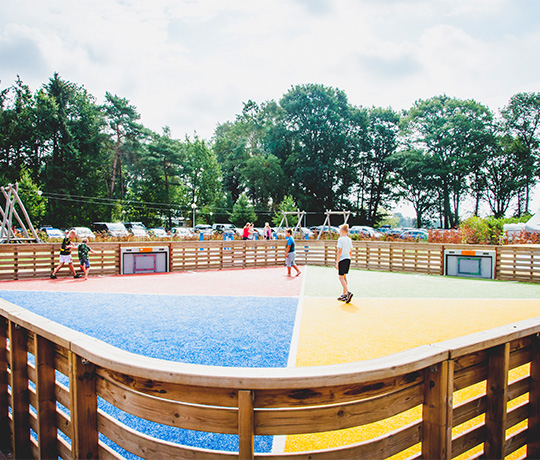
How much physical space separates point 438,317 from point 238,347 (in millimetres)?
4933

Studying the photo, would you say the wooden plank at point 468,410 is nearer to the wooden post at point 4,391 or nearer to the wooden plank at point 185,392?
the wooden plank at point 185,392

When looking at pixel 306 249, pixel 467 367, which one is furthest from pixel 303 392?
pixel 306 249

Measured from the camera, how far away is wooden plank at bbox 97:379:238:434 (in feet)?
6.49

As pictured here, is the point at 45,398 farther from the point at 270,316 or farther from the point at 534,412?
the point at 270,316

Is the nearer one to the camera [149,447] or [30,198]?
[149,447]

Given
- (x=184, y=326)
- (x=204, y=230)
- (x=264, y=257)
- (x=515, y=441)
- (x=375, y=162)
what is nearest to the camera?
(x=515, y=441)

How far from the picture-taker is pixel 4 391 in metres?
3.57

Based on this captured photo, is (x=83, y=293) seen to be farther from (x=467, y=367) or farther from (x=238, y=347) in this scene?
(x=467, y=367)

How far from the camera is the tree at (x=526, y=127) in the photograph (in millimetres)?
53938

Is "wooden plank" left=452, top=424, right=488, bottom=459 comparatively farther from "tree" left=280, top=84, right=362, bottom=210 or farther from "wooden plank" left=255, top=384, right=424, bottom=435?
"tree" left=280, top=84, right=362, bottom=210

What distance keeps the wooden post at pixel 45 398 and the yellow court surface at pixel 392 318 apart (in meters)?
2.08

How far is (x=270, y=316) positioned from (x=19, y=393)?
236 inches

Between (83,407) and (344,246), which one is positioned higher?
(344,246)

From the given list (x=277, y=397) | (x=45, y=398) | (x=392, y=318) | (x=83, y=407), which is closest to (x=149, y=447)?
(x=83, y=407)
